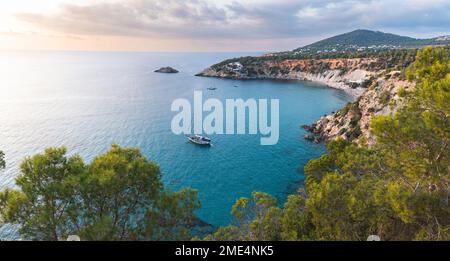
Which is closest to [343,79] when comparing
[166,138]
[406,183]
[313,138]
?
[313,138]

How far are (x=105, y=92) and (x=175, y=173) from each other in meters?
68.5

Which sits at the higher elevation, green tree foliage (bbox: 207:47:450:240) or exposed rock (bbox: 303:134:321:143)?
green tree foliage (bbox: 207:47:450:240)

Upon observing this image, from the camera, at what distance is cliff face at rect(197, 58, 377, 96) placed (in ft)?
374

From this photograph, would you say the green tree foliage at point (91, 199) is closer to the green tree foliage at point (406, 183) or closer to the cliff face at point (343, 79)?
the green tree foliage at point (406, 183)

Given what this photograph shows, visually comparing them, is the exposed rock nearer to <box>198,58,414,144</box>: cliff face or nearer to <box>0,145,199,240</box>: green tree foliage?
<box>198,58,414,144</box>: cliff face

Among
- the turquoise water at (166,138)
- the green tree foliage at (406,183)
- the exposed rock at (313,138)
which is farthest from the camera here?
the exposed rock at (313,138)

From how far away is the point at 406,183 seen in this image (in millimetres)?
12883

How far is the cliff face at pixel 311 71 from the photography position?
113975 millimetres

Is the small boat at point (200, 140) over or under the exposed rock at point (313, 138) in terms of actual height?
over

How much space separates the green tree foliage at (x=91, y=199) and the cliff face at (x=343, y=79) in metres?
33.5

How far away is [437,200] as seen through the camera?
1104 cm

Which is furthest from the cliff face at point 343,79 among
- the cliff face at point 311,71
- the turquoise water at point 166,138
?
the turquoise water at point 166,138

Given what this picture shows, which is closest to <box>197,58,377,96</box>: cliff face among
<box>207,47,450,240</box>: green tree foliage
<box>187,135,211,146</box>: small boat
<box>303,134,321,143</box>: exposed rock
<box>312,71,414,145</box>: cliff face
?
<box>312,71,414,145</box>: cliff face

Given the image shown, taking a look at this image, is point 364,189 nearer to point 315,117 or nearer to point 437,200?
point 437,200
